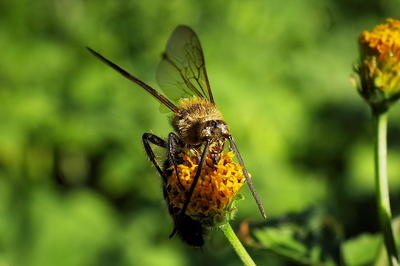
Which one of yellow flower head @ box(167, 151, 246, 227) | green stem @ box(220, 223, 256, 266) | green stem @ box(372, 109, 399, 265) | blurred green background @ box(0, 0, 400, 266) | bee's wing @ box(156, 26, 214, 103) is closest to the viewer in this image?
green stem @ box(220, 223, 256, 266)

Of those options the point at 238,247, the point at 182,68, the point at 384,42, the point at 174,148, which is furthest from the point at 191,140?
the point at 384,42

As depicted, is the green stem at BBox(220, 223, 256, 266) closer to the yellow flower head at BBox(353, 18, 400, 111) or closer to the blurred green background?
the yellow flower head at BBox(353, 18, 400, 111)

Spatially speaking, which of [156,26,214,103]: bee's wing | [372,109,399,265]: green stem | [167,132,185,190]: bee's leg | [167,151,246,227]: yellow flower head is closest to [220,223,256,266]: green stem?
[167,151,246,227]: yellow flower head

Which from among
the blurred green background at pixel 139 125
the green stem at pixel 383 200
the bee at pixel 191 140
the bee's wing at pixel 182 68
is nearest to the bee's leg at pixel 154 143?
the bee at pixel 191 140

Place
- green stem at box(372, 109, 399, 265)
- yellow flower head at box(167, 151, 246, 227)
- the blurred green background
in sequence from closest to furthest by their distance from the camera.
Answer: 1. yellow flower head at box(167, 151, 246, 227)
2. green stem at box(372, 109, 399, 265)
3. the blurred green background

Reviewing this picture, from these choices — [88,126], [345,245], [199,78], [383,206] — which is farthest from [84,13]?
[383,206]

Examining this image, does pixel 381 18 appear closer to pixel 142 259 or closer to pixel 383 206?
→ pixel 142 259

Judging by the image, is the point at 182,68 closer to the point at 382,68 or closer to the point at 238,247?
the point at 382,68

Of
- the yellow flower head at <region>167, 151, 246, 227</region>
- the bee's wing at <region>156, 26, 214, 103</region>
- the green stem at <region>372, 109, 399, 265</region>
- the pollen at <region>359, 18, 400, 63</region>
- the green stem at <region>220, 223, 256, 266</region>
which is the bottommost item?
the green stem at <region>372, 109, 399, 265</region>
